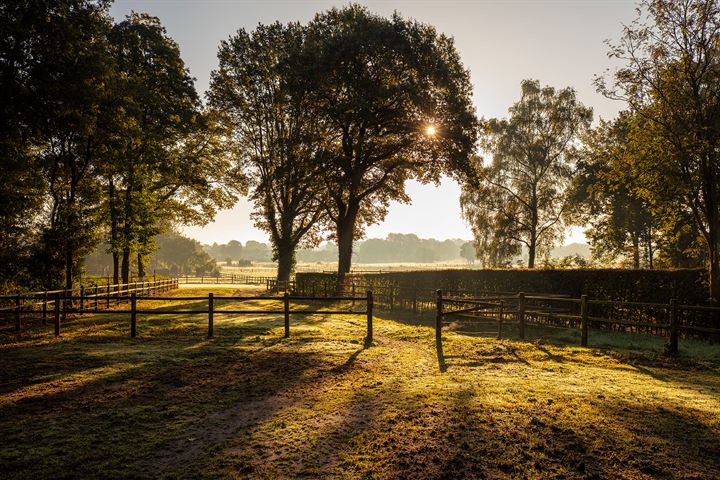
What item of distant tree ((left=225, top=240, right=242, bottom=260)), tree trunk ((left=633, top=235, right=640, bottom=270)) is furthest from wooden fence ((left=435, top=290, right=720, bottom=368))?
distant tree ((left=225, top=240, right=242, bottom=260))

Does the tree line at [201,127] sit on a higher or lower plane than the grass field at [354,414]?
higher

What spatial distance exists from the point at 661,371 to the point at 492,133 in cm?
2848

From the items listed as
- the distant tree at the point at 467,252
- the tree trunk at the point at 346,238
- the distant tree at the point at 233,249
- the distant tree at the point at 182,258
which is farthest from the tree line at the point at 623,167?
the distant tree at the point at 233,249

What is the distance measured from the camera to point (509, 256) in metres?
35.2

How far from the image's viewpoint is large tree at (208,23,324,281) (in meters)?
26.9

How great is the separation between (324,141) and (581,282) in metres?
19.3

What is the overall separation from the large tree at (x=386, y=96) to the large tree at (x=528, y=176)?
7.40 metres

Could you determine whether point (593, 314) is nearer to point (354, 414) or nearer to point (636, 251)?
point (354, 414)

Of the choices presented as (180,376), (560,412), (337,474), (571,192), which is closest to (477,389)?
(560,412)

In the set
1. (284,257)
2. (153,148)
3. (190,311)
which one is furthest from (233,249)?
(190,311)

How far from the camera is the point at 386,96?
23.8 meters

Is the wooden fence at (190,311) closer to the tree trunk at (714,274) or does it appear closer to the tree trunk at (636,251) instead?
the tree trunk at (714,274)

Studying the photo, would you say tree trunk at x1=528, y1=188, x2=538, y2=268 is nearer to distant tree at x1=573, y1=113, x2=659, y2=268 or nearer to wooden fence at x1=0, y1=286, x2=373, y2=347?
distant tree at x1=573, y1=113, x2=659, y2=268

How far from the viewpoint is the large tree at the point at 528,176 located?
106 feet
